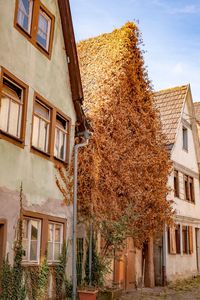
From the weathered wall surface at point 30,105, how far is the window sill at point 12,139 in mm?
99

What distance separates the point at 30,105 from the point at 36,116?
1.86 ft

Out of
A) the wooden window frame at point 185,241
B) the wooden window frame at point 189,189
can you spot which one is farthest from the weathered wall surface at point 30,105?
the wooden window frame at point 189,189

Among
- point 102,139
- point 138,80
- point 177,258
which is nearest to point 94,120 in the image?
point 102,139

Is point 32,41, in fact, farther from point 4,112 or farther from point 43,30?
point 4,112

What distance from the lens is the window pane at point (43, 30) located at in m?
11.9

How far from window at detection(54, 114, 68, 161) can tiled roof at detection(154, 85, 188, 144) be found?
30.7 feet

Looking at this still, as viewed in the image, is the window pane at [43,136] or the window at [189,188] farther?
the window at [189,188]

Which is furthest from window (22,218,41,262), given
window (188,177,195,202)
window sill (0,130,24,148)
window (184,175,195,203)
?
window (188,177,195,202)

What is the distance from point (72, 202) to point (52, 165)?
161 cm

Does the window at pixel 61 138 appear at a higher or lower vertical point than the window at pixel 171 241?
higher

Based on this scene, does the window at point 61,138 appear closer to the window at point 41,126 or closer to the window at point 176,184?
the window at point 41,126

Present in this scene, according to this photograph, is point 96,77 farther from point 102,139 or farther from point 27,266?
point 27,266

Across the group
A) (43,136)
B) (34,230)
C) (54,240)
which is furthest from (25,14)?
(54,240)

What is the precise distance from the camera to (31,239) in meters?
10.5
